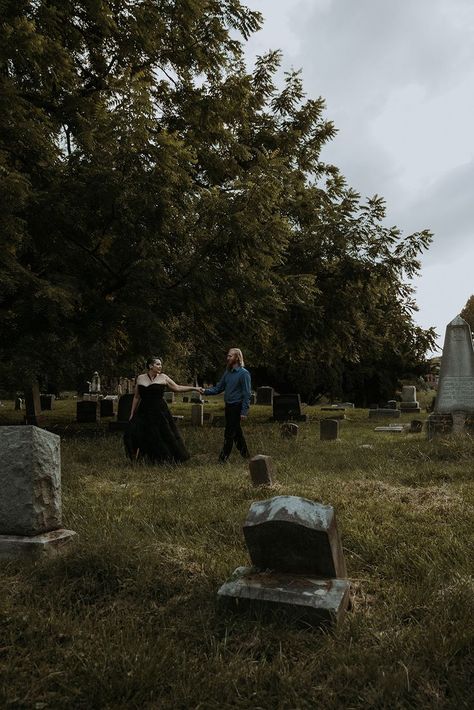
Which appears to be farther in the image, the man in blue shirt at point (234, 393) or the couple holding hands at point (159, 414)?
the man in blue shirt at point (234, 393)

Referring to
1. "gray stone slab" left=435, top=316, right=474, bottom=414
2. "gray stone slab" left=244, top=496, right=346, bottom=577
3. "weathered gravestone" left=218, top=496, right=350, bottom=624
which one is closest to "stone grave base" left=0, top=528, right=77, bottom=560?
"weathered gravestone" left=218, top=496, right=350, bottom=624

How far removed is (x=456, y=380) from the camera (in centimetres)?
1309

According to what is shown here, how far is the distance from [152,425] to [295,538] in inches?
240

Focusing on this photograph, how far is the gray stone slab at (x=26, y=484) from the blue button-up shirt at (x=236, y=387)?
489 centimetres

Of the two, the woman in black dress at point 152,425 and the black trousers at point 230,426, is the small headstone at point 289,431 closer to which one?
the black trousers at point 230,426

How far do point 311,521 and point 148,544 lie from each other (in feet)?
5.14

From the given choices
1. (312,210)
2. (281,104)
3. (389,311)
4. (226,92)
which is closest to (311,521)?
(226,92)

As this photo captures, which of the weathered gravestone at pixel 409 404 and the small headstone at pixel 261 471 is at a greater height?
the weathered gravestone at pixel 409 404

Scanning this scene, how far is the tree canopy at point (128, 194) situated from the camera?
444 inches

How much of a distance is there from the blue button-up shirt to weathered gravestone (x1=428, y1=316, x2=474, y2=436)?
16.9 feet

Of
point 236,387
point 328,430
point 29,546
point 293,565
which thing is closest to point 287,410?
point 328,430

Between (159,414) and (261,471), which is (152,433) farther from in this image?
(261,471)

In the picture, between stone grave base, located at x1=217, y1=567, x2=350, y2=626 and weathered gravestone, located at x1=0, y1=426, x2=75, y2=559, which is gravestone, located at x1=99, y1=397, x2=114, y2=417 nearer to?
weathered gravestone, located at x1=0, y1=426, x2=75, y2=559

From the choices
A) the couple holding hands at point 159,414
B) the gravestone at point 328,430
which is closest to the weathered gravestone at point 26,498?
the couple holding hands at point 159,414
